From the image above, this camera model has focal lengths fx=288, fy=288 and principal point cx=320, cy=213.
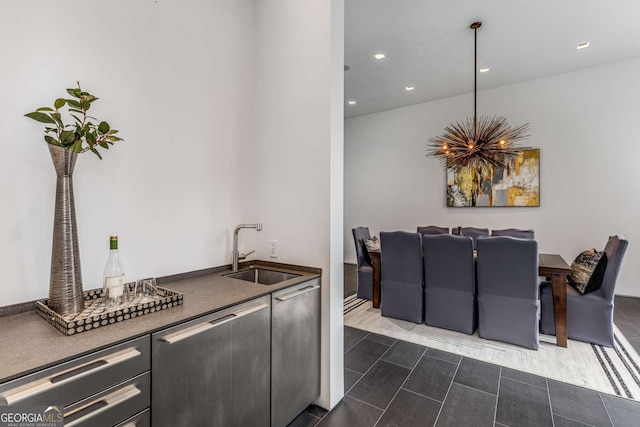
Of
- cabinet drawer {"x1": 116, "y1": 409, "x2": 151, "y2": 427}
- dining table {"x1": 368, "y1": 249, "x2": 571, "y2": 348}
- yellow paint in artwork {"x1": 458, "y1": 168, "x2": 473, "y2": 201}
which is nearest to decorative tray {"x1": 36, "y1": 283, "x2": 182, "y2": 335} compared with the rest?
cabinet drawer {"x1": 116, "y1": 409, "x2": 151, "y2": 427}

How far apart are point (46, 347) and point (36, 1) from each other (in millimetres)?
1525

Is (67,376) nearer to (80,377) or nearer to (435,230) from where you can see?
(80,377)

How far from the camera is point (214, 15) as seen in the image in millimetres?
2094

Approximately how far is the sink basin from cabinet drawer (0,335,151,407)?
1.01m

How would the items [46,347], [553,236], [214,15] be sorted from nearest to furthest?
1. [46,347]
2. [214,15]
3. [553,236]

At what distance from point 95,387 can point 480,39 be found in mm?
4685

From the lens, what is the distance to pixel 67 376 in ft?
2.87

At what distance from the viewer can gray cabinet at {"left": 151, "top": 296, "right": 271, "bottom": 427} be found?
113 cm

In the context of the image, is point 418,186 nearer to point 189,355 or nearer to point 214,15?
point 214,15

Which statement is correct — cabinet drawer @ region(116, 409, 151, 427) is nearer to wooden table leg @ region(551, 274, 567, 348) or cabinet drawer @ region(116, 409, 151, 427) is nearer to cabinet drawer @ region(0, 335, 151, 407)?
cabinet drawer @ region(0, 335, 151, 407)

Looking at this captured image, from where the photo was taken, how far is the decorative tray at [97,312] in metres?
1.04

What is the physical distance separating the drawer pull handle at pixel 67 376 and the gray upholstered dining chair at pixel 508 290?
294 centimetres

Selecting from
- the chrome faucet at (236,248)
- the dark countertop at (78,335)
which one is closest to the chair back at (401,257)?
the chrome faucet at (236,248)

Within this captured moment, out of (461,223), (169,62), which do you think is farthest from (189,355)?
(461,223)
